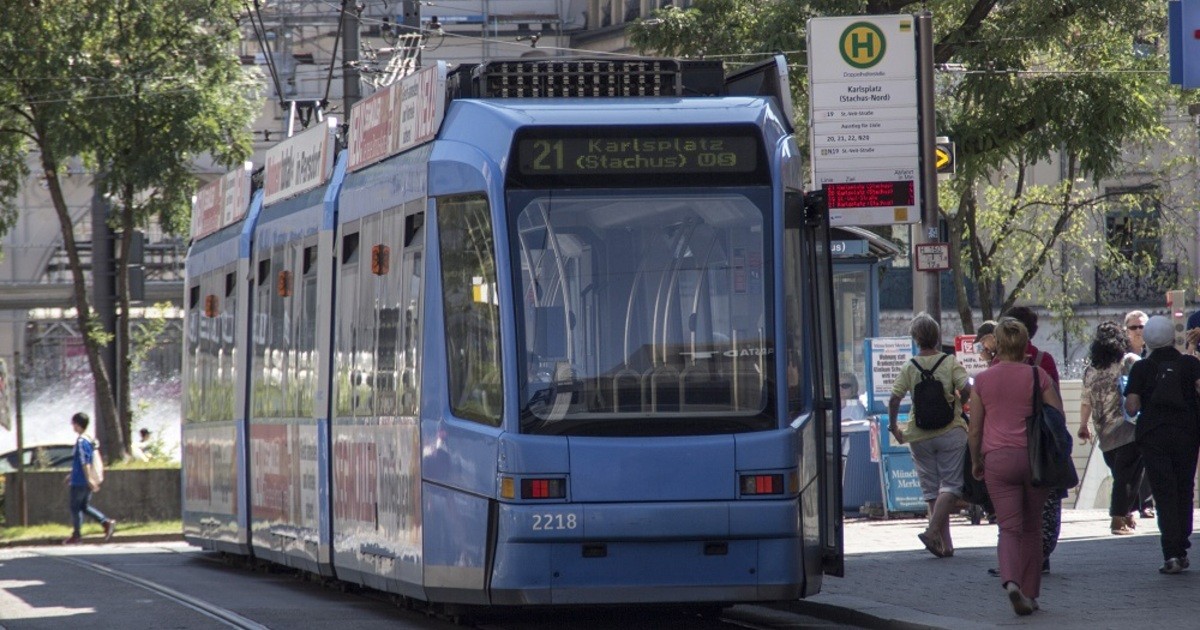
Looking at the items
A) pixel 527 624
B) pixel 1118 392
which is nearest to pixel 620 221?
pixel 527 624

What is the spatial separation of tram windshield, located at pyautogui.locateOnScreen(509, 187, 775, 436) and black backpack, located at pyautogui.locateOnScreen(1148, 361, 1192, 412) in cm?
349

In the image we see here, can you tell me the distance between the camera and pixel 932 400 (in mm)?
13461

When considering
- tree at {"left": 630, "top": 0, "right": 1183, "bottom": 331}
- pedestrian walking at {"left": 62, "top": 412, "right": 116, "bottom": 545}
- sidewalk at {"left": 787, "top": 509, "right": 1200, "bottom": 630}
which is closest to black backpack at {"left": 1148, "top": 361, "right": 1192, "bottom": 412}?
sidewalk at {"left": 787, "top": 509, "right": 1200, "bottom": 630}

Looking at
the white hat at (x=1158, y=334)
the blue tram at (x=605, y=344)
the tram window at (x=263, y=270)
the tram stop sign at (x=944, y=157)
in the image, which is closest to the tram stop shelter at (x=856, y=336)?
the tram stop sign at (x=944, y=157)

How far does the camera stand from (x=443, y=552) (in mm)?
10016

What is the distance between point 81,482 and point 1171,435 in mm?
15224

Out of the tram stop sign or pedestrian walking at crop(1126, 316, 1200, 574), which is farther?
the tram stop sign

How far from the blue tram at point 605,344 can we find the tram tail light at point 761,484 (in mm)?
11

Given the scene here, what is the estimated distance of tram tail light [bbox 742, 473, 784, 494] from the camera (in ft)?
31.3

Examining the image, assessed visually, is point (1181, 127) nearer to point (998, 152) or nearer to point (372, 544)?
point (998, 152)

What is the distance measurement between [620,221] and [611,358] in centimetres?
70

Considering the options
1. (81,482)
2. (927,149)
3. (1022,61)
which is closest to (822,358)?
(927,149)

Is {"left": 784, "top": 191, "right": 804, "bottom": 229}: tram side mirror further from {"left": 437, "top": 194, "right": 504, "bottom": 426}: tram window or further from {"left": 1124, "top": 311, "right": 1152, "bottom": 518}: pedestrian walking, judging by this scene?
{"left": 1124, "top": 311, "right": 1152, "bottom": 518}: pedestrian walking

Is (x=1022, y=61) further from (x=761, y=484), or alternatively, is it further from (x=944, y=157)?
(x=761, y=484)
